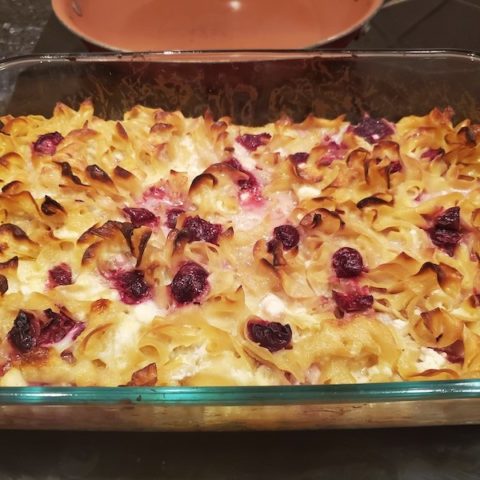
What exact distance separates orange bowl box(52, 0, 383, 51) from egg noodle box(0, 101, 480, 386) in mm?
420

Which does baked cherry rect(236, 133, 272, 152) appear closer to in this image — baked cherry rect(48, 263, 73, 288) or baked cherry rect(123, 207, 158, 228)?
baked cherry rect(123, 207, 158, 228)

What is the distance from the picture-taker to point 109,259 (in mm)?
1479

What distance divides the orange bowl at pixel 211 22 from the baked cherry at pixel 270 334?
3.78 ft

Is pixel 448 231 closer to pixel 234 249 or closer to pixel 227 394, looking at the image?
pixel 234 249

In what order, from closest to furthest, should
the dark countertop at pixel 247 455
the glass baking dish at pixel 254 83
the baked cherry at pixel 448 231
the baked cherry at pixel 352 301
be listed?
the dark countertop at pixel 247 455
the baked cherry at pixel 352 301
the baked cherry at pixel 448 231
the glass baking dish at pixel 254 83

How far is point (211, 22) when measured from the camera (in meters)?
2.22

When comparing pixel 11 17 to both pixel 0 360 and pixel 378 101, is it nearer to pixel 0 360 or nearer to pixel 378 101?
pixel 378 101

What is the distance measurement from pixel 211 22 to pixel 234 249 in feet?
3.49

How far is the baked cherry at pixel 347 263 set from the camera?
1440mm

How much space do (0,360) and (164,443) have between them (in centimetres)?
38

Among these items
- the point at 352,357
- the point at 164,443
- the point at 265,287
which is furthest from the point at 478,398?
the point at 164,443

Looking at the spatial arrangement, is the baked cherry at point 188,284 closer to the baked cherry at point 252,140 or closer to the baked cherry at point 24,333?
the baked cherry at point 24,333

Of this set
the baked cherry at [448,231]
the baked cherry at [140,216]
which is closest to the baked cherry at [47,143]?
the baked cherry at [140,216]

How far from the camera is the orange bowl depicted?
216 cm
